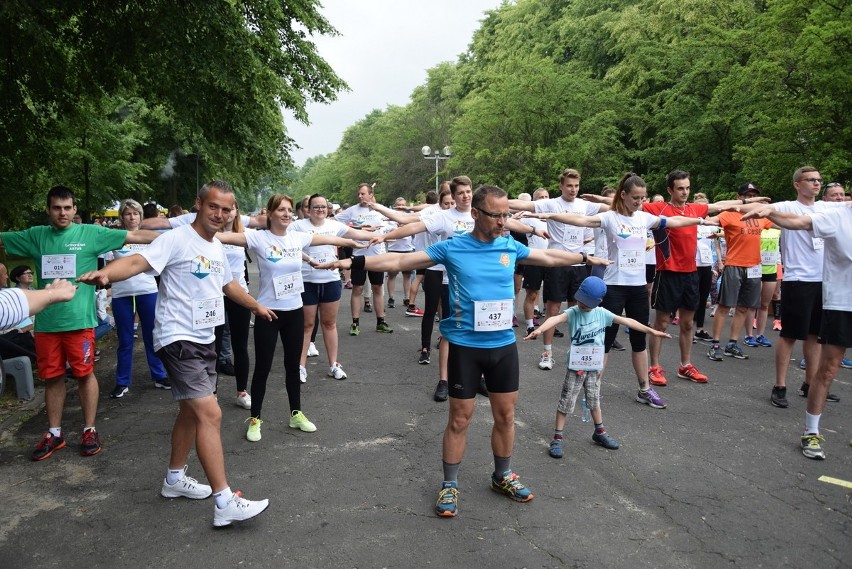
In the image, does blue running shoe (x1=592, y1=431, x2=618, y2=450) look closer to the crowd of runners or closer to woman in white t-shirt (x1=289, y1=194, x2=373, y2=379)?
the crowd of runners

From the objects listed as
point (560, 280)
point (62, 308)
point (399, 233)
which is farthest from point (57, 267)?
point (560, 280)

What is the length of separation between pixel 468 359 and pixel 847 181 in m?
16.5

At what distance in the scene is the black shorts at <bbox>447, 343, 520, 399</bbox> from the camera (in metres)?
4.09

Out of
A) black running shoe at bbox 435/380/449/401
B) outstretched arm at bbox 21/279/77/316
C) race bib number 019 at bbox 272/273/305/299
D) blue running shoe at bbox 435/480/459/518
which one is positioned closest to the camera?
outstretched arm at bbox 21/279/77/316

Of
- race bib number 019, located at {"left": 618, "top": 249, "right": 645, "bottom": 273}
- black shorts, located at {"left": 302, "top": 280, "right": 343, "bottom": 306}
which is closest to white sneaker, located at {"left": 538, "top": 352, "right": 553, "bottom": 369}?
race bib number 019, located at {"left": 618, "top": 249, "right": 645, "bottom": 273}

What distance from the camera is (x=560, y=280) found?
807 cm

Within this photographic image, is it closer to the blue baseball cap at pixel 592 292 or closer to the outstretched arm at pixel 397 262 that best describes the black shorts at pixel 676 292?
the blue baseball cap at pixel 592 292

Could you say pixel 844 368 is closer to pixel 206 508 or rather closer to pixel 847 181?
pixel 206 508

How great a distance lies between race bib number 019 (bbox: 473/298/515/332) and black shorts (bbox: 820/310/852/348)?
2.92 meters

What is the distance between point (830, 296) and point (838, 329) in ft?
0.89

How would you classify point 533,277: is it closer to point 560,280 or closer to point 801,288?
point 560,280

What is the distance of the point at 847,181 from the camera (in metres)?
16.3

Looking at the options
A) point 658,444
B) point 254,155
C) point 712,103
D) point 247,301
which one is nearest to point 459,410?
point 247,301

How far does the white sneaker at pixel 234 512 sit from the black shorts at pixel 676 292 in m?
5.06
